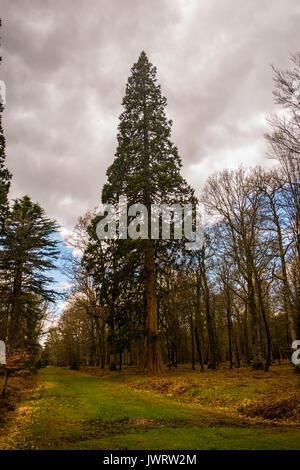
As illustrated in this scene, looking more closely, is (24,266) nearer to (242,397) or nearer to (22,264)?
(22,264)

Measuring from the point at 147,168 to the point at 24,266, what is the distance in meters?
11.6

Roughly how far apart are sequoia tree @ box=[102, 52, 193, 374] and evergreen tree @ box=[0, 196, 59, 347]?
673cm

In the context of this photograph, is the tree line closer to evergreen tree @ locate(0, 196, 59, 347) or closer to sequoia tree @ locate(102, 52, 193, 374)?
evergreen tree @ locate(0, 196, 59, 347)

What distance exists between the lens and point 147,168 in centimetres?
1991

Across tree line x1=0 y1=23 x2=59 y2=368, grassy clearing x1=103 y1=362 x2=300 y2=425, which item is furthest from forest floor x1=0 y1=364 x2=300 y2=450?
tree line x1=0 y1=23 x2=59 y2=368

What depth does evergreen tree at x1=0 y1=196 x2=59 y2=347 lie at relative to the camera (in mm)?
19406

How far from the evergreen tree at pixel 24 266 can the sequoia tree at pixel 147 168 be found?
6.73m

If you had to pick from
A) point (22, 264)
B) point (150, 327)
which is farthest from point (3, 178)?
point (150, 327)

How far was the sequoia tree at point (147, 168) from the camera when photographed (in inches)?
714

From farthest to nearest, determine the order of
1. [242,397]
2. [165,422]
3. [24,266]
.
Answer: [24,266], [242,397], [165,422]

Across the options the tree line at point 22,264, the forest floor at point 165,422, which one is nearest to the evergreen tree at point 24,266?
the tree line at point 22,264

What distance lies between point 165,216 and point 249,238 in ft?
19.9

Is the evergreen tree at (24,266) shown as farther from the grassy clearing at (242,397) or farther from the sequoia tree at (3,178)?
the grassy clearing at (242,397)
